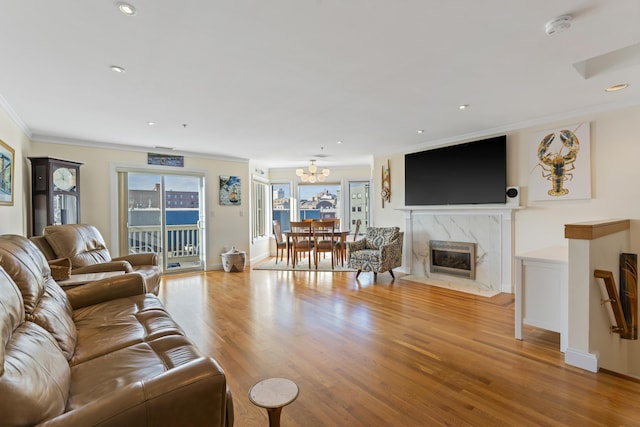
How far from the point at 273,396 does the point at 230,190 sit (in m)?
5.35

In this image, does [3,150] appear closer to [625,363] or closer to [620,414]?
[620,414]

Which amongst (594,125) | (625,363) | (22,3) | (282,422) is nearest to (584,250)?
(625,363)

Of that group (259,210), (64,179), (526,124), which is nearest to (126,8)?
(64,179)

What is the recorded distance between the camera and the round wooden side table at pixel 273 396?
1174 mm

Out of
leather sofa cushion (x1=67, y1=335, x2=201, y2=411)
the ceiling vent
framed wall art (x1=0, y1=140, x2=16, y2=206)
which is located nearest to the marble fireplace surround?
the ceiling vent

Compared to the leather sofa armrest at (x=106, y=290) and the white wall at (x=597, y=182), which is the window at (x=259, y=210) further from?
the white wall at (x=597, y=182)

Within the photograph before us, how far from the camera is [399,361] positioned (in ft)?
7.45

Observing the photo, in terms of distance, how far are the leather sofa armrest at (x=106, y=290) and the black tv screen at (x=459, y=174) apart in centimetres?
424

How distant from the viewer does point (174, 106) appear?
3.15m

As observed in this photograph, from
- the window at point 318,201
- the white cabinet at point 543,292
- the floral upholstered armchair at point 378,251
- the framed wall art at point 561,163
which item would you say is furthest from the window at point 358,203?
the white cabinet at point 543,292

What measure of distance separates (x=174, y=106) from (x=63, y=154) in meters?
2.68

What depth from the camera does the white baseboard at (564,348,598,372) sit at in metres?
2.13

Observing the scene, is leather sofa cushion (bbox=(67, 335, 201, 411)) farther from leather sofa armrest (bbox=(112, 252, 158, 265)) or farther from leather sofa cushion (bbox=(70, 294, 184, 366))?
leather sofa armrest (bbox=(112, 252, 158, 265))

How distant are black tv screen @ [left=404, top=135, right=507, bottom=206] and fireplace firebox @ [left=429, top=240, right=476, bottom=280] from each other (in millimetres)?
678
